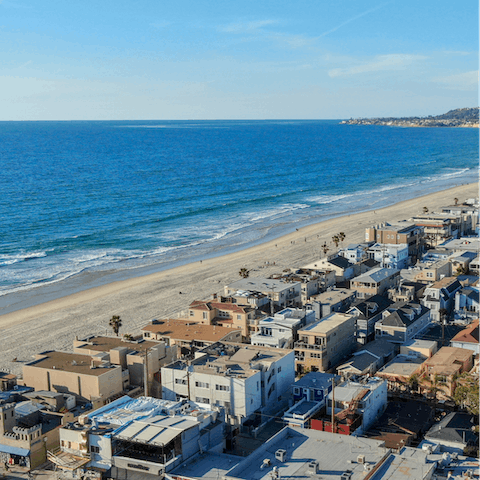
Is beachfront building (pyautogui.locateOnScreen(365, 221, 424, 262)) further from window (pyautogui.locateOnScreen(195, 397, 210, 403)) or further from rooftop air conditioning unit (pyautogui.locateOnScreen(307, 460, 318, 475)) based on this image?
rooftop air conditioning unit (pyautogui.locateOnScreen(307, 460, 318, 475))

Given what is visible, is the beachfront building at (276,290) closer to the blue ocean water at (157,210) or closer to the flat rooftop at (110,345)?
the flat rooftop at (110,345)

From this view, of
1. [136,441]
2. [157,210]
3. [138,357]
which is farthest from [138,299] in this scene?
[157,210]

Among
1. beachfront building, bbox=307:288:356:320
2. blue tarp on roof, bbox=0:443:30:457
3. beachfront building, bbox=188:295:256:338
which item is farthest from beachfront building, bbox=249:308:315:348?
blue tarp on roof, bbox=0:443:30:457

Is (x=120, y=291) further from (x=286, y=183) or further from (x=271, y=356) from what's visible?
(x=286, y=183)

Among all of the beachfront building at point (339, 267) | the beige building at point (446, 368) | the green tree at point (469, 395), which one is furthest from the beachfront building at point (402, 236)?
the green tree at point (469, 395)

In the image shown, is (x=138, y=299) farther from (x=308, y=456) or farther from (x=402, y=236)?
(x=308, y=456)

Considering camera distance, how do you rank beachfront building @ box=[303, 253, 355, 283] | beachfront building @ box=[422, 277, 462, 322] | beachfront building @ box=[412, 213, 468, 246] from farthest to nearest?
beachfront building @ box=[412, 213, 468, 246], beachfront building @ box=[303, 253, 355, 283], beachfront building @ box=[422, 277, 462, 322]

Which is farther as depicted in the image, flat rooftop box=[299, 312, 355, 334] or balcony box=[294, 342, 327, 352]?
flat rooftop box=[299, 312, 355, 334]
